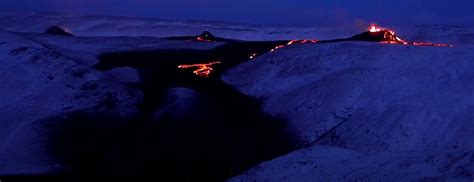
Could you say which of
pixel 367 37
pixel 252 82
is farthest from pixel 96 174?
pixel 367 37

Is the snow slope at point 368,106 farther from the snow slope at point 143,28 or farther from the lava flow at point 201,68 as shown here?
the snow slope at point 143,28

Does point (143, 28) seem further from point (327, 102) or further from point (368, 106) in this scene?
point (368, 106)

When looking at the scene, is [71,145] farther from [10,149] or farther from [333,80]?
[333,80]

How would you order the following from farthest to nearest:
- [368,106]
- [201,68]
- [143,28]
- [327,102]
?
[143,28], [201,68], [327,102], [368,106]

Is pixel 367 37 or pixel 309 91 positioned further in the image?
pixel 367 37

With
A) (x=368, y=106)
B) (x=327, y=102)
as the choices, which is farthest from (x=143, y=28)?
(x=368, y=106)

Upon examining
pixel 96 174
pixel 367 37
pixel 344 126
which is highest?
pixel 367 37

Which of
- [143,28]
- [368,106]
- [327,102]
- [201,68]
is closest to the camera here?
[368,106]

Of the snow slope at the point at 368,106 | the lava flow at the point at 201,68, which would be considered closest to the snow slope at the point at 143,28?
the lava flow at the point at 201,68
